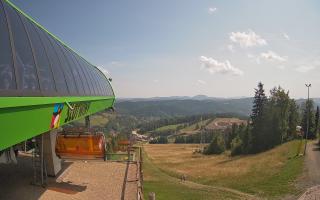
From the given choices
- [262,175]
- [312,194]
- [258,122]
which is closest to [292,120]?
[258,122]

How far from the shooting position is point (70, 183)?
18.1 meters

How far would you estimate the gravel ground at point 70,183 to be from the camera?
15367mm

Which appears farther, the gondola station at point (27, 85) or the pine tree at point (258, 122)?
the pine tree at point (258, 122)

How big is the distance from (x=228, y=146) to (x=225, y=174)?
150 feet

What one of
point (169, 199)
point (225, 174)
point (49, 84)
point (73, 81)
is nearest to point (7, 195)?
point (73, 81)

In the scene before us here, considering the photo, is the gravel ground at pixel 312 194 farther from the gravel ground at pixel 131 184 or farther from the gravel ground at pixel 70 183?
the gravel ground at pixel 70 183

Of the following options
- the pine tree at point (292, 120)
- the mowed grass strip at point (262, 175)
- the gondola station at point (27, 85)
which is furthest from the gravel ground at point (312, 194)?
the pine tree at point (292, 120)

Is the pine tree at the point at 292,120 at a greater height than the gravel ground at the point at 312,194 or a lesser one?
greater

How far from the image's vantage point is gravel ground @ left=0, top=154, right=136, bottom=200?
15.4 metres

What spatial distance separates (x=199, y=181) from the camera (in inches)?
1821

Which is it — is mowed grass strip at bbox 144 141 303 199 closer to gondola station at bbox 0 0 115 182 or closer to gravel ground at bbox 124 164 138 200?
gravel ground at bbox 124 164 138 200

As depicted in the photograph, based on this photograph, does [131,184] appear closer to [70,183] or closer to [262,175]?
[70,183]

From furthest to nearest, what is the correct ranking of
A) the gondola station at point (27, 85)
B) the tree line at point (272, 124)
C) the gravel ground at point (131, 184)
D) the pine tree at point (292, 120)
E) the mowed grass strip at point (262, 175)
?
1. the pine tree at point (292, 120)
2. the tree line at point (272, 124)
3. the mowed grass strip at point (262, 175)
4. the gravel ground at point (131, 184)
5. the gondola station at point (27, 85)

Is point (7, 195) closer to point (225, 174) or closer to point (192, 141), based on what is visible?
point (225, 174)
